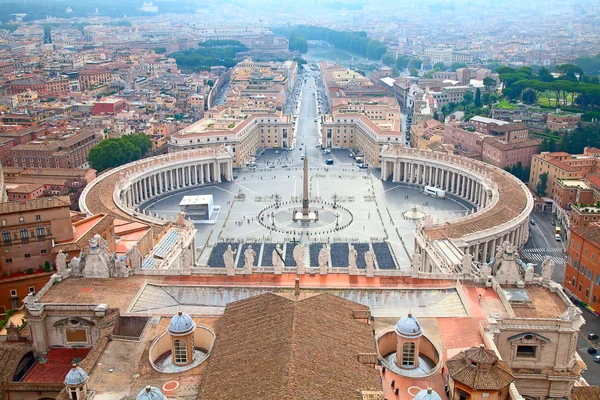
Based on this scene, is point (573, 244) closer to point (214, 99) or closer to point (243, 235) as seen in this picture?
point (243, 235)

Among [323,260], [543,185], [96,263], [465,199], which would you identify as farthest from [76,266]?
[543,185]

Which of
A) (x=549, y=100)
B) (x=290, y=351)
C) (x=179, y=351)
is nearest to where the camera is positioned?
(x=290, y=351)

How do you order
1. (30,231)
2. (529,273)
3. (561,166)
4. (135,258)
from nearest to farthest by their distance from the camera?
(529,273)
(135,258)
(30,231)
(561,166)


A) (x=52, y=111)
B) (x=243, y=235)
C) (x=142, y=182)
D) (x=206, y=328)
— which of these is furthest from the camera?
(x=52, y=111)

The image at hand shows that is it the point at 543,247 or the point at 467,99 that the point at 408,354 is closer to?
the point at 543,247

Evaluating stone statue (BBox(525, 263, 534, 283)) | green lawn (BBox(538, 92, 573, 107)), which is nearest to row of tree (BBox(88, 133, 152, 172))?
stone statue (BBox(525, 263, 534, 283))

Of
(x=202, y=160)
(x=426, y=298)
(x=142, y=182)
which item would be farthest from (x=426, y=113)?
(x=426, y=298)
